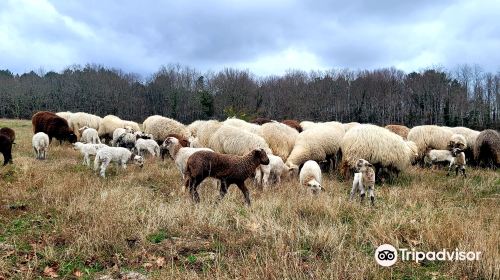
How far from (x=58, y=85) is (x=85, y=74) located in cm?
955

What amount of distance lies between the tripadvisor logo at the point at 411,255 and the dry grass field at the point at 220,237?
96 millimetres

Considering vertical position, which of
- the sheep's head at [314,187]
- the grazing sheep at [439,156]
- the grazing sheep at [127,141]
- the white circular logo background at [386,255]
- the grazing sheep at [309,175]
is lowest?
the white circular logo background at [386,255]

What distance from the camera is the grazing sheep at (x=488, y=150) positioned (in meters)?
18.5

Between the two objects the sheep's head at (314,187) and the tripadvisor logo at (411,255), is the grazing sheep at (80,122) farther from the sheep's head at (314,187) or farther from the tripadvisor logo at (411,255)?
the tripadvisor logo at (411,255)

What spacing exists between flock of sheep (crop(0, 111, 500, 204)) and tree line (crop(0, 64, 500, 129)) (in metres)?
45.6

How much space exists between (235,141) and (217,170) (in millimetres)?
5829

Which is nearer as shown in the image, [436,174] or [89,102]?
[436,174]

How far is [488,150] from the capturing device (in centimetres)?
1872

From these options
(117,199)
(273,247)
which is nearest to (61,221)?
(117,199)

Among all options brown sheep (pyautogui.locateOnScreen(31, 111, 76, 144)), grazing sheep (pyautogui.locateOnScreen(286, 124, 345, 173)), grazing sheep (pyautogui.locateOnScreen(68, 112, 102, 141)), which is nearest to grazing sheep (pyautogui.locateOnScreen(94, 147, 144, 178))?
grazing sheep (pyautogui.locateOnScreen(286, 124, 345, 173))

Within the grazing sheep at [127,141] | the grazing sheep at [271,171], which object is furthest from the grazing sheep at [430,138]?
the grazing sheep at [127,141]

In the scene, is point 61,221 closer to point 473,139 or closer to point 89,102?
point 473,139

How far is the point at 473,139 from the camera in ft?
68.1

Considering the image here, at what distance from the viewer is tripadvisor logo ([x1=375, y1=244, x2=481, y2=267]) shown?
5.20 meters
